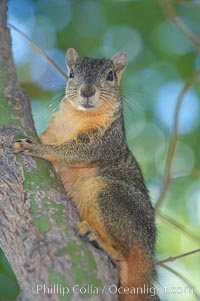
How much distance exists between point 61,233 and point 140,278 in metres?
0.94

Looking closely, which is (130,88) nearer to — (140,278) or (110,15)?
(110,15)

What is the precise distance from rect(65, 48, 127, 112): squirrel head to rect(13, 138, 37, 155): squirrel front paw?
29.9 inches

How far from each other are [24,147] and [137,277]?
1.09 metres

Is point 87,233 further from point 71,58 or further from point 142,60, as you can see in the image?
point 142,60

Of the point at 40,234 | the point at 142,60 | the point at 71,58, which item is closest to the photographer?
the point at 40,234

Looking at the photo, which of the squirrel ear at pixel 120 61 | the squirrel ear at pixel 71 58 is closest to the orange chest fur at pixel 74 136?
the squirrel ear at pixel 71 58

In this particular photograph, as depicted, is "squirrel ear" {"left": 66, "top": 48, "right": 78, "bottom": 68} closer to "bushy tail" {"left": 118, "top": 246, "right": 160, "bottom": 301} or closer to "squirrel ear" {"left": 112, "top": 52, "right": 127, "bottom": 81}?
"squirrel ear" {"left": 112, "top": 52, "right": 127, "bottom": 81}

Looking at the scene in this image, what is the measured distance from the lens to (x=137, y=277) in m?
3.84

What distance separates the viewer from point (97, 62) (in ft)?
15.9

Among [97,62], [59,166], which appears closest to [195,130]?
[97,62]

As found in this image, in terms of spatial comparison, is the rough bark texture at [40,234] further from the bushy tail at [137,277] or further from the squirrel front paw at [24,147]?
the bushy tail at [137,277]

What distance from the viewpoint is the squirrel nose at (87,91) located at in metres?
4.43

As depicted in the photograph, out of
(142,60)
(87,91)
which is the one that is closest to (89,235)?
(87,91)

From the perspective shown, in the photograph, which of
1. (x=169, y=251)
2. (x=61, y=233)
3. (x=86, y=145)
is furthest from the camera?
(x=169, y=251)
